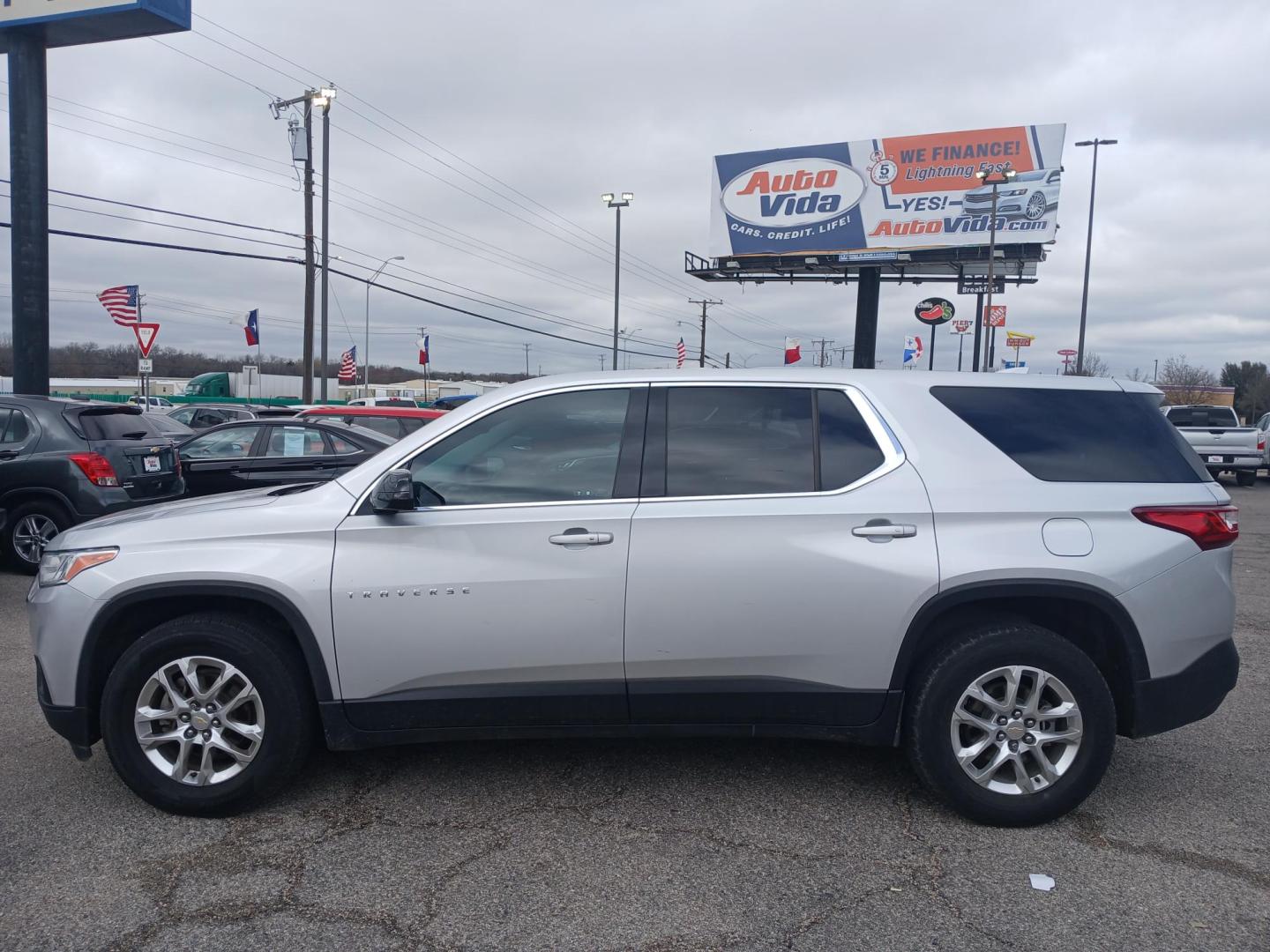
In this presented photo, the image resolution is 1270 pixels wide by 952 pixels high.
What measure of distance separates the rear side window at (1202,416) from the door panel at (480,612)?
69.1 feet

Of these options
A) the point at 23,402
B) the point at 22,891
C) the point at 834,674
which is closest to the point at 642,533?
the point at 834,674

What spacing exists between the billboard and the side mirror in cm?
3461

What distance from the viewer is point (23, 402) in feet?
28.1

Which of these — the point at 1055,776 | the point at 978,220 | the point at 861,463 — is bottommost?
the point at 1055,776

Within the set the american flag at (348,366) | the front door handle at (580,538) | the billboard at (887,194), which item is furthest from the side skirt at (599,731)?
the american flag at (348,366)

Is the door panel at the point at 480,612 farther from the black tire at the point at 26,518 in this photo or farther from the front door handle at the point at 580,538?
the black tire at the point at 26,518

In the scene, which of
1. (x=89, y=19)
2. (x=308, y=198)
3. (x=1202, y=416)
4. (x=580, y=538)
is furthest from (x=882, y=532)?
(x=308, y=198)

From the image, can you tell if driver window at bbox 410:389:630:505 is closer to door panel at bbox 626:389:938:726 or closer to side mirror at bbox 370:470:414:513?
side mirror at bbox 370:470:414:513

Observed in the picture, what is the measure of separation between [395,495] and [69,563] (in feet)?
4.67

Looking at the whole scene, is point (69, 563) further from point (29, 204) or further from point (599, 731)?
point (29, 204)

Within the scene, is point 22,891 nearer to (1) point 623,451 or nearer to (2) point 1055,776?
(1) point 623,451

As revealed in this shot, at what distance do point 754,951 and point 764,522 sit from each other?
1.50 metres

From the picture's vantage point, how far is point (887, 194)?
35875 mm

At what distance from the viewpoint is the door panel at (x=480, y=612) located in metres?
3.60
